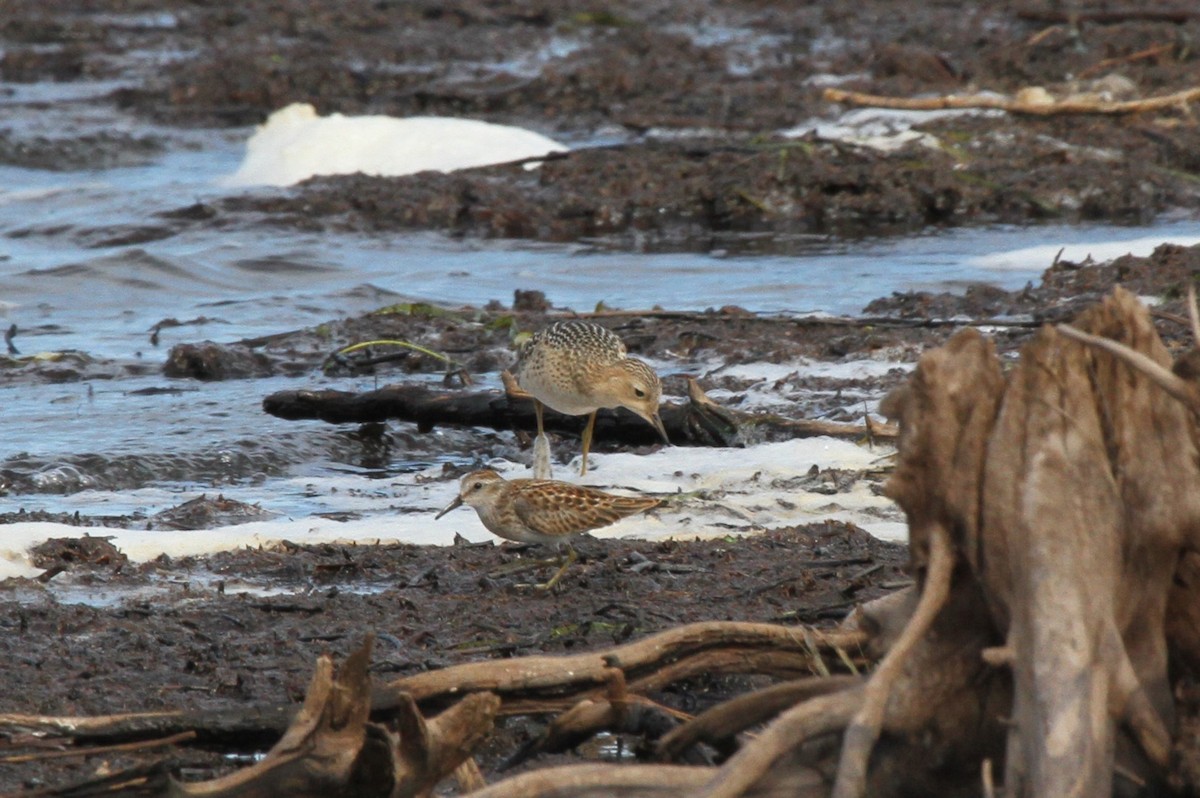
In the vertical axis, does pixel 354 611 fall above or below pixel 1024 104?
below

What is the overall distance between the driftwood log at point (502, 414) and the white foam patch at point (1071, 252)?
3.98 meters

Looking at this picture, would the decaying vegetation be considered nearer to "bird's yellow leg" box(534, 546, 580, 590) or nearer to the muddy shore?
the muddy shore

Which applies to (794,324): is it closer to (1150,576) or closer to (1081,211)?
(1081,211)

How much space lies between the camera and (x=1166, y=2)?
19.2 m

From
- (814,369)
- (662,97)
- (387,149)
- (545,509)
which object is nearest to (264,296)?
(387,149)

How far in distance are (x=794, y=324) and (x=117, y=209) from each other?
6614 millimetres

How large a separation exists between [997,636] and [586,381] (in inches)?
154

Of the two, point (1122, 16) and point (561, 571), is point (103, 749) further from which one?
point (1122, 16)

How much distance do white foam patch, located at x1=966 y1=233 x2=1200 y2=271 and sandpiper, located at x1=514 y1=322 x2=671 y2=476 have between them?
4.30m

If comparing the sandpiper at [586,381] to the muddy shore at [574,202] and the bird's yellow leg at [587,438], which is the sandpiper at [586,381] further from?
the muddy shore at [574,202]

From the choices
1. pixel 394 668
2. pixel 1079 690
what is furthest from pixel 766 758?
pixel 394 668

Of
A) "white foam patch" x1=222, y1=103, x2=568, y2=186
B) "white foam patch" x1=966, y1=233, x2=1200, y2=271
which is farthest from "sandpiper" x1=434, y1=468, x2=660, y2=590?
"white foam patch" x1=222, y1=103, x2=568, y2=186

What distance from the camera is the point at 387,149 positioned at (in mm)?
13477

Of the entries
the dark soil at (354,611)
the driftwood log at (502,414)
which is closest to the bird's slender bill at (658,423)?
the driftwood log at (502,414)
